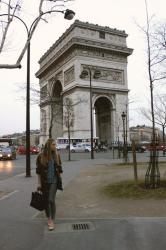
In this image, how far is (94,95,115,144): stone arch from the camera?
7262cm

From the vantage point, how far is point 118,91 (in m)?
72.8

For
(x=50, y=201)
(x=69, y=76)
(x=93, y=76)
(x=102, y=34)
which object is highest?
(x=102, y=34)

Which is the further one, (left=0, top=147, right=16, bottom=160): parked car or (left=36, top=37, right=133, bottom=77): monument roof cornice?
(left=36, top=37, right=133, bottom=77): monument roof cornice

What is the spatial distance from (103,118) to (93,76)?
11225 mm

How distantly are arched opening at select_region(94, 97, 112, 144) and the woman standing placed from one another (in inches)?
2568

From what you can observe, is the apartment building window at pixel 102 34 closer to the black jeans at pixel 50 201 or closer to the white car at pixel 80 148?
the white car at pixel 80 148

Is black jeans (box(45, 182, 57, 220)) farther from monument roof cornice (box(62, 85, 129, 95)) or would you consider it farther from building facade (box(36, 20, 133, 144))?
monument roof cornice (box(62, 85, 129, 95))

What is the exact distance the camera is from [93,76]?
69.1 metres

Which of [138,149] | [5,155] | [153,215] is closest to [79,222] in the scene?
[153,215]

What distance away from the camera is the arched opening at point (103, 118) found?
73.9m

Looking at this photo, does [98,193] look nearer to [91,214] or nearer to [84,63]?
[91,214]

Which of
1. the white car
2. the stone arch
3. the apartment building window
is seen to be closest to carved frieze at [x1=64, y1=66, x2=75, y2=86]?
the stone arch

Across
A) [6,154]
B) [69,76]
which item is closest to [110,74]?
[69,76]

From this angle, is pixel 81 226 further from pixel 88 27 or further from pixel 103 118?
pixel 103 118
